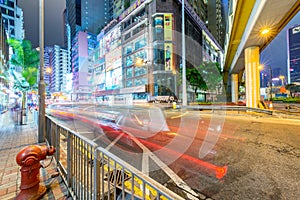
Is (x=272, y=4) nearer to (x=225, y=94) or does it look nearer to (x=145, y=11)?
(x=225, y=94)

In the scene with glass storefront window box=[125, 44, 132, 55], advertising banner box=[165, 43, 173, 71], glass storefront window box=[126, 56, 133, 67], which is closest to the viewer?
advertising banner box=[165, 43, 173, 71]

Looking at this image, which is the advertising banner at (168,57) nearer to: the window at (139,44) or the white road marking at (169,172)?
the window at (139,44)

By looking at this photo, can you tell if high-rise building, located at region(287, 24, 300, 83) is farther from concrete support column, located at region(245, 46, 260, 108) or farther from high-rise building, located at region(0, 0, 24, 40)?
high-rise building, located at region(0, 0, 24, 40)

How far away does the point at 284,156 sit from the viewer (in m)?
4.27

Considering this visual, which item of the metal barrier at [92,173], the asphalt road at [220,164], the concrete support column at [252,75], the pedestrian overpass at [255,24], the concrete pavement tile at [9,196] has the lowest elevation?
the concrete pavement tile at [9,196]

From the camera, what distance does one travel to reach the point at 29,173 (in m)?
2.68

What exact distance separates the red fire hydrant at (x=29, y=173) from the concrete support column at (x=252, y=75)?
55.7ft

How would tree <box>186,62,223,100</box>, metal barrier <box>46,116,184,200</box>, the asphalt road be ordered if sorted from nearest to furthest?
1. metal barrier <box>46,116,184,200</box>
2. the asphalt road
3. tree <box>186,62,223,100</box>

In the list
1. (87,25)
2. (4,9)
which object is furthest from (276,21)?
(87,25)

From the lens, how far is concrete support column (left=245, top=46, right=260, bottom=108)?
44.9ft

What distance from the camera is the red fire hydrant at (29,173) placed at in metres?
2.59

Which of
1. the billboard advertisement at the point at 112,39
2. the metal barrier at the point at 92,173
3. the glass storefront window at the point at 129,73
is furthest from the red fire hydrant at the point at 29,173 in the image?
the billboard advertisement at the point at 112,39

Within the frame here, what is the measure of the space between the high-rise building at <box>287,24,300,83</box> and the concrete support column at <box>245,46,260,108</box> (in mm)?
127237

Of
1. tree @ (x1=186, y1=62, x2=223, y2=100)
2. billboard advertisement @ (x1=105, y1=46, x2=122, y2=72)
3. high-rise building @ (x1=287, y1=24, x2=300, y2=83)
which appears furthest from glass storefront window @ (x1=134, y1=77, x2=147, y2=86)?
high-rise building @ (x1=287, y1=24, x2=300, y2=83)
